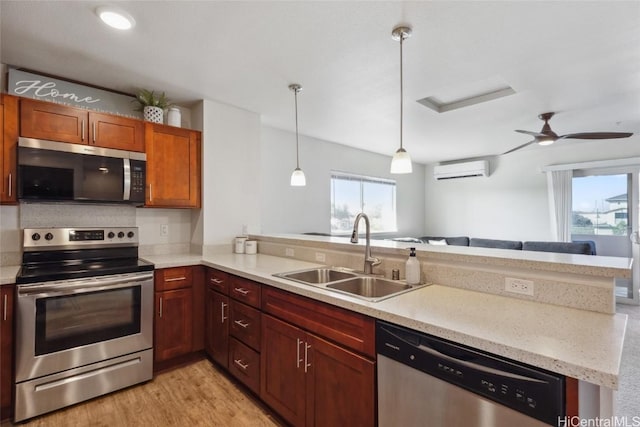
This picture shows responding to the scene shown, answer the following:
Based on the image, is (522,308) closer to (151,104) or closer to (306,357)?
(306,357)

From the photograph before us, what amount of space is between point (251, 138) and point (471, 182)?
488cm

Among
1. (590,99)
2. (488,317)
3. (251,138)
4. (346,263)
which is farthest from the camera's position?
(251,138)

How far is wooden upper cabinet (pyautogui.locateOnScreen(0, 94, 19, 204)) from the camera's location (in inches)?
83.4

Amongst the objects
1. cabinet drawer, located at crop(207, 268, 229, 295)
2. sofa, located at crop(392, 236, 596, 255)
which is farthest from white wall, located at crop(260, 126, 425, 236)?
sofa, located at crop(392, 236, 596, 255)

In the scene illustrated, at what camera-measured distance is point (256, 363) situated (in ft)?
6.87

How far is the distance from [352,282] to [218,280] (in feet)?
3.79

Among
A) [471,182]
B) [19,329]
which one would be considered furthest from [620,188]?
[19,329]

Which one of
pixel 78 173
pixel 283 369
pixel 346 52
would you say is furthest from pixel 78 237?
pixel 346 52

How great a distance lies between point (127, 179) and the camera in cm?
257

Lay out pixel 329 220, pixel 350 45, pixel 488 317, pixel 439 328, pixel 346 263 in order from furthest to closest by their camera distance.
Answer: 1. pixel 329 220
2. pixel 346 263
3. pixel 350 45
4. pixel 488 317
5. pixel 439 328

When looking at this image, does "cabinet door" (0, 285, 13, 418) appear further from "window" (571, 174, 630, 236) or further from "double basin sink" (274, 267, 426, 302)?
"window" (571, 174, 630, 236)

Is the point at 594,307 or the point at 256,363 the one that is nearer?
the point at 594,307

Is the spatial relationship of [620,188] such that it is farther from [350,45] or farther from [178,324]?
[178,324]

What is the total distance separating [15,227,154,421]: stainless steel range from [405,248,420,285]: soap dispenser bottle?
1923mm
